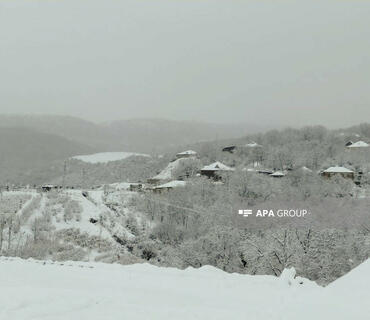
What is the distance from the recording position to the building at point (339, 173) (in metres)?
73.5

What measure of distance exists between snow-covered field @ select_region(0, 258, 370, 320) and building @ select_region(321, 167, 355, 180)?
6577cm

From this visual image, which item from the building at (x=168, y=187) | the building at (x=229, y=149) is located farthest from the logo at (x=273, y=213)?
the building at (x=229, y=149)

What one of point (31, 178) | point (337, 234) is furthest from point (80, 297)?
point (31, 178)

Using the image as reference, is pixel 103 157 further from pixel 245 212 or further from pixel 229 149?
pixel 245 212

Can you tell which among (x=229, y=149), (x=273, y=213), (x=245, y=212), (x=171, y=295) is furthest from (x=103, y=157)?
(x=171, y=295)

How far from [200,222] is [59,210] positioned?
14079mm

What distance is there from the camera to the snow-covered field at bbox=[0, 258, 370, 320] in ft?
26.3

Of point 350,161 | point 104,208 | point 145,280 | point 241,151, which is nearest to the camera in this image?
point 145,280

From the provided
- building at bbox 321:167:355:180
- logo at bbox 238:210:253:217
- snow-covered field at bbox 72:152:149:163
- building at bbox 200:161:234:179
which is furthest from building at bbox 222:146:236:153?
logo at bbox 238:210:253:217

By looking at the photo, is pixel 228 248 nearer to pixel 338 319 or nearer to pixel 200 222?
pixel 200 222

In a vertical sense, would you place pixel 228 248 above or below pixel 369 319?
below

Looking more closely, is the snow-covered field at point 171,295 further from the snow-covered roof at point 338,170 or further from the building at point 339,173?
the snow-covered roof at point 338,170

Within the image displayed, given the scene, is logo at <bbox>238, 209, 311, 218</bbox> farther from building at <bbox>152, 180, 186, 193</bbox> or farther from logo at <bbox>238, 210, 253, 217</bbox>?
building at <bbox>152, 180, 186, 193</bbox>

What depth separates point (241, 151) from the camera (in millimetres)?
103312
